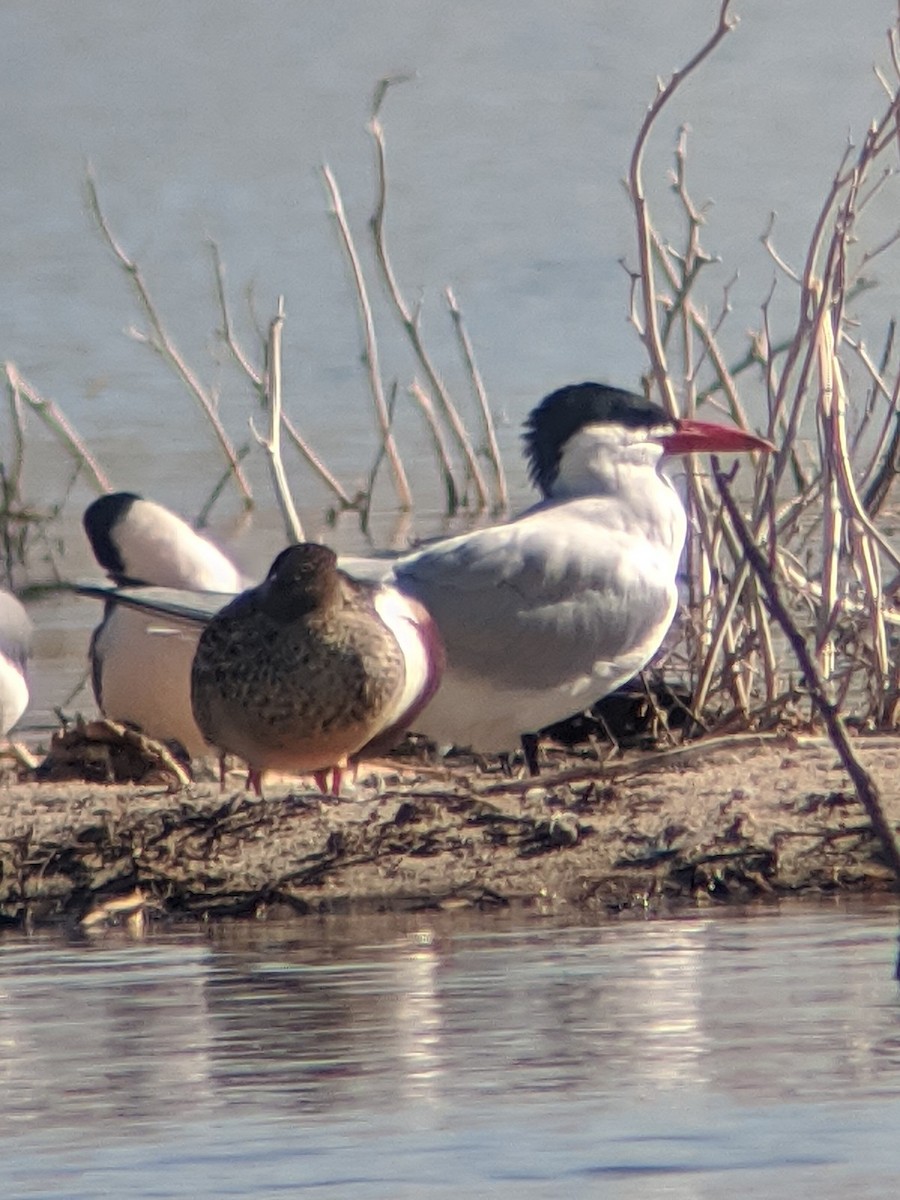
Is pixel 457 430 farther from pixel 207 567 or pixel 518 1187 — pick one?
pixel 518 1187

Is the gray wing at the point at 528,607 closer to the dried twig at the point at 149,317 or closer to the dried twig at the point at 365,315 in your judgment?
the dried twig at the point at 365,315

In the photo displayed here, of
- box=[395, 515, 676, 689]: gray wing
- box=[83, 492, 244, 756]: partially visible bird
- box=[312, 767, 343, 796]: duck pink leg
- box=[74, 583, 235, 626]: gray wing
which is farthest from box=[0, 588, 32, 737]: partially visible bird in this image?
box=[312, 767, 343, 796]: duck pink leg

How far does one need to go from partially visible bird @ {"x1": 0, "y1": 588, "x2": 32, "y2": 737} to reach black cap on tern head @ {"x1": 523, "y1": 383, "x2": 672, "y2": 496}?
140cm

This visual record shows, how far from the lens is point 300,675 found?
221 inches

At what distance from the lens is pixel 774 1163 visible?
2971mm

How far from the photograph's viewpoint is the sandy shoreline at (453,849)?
5.09 meters

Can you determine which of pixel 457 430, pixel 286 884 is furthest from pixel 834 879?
pixel 457 430

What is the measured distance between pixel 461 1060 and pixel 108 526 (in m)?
4.52

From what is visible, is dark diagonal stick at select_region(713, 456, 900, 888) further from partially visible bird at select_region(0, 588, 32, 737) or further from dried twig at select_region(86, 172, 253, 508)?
dried twig at select_region(86, 172, 253, 508)

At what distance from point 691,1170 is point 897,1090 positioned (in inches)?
16.2

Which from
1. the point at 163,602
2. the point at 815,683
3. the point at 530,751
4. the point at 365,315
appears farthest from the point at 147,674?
the point at 815,683

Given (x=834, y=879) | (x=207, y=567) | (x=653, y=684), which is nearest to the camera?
A: (x=834, y=879)

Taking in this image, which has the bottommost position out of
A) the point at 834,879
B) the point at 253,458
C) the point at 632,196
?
the point at 834,879

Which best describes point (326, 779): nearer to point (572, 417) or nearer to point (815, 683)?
point (572, 417)
